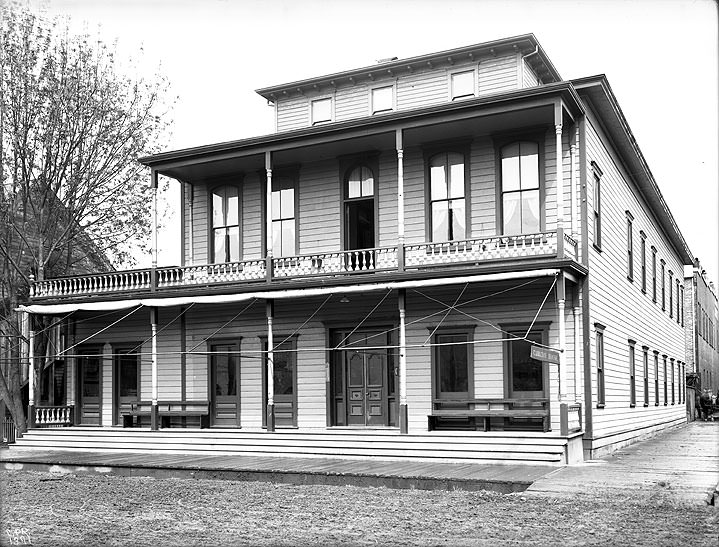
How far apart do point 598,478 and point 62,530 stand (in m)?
9.00

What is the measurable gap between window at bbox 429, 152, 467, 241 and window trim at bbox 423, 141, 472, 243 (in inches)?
1.9

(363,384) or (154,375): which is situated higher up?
(154,375)

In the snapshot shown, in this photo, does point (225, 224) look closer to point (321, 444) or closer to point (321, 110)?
point (321, 110)

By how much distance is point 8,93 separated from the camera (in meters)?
25.6

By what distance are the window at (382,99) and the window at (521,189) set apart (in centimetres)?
544

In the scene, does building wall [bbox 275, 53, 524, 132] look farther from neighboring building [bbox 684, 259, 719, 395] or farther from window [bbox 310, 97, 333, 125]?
neighboring building [bbox 684, 259, 719, 395]

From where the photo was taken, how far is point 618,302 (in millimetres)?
24281

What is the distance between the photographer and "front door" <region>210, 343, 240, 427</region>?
78.7 ft

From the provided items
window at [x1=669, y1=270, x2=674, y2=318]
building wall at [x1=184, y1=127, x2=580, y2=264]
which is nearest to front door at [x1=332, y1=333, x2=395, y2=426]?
building wall at [x1=184, y1=127, x2=580, y2=264]

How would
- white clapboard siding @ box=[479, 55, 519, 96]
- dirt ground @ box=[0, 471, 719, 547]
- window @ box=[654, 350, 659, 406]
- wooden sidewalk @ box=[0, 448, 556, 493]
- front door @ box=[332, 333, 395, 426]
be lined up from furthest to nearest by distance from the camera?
window @ box=[654, 350, 659, 406] < white clapboard siding @ box=[479, 55, 519, 96] < front door @ box=[332, 333, 395, 426] < wooden sidewalk @ box=[0, 448, 556, 493] < dirt ground @ box=[0, 471, 719, 547]

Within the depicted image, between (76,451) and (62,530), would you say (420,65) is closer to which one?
(76,451)

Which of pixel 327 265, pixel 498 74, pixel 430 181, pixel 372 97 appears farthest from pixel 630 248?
pixel 327 265

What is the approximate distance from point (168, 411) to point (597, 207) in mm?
12547

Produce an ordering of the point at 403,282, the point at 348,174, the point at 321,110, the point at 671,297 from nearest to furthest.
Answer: the point at 403,282
the point at 348,174
the point at 321,110
the point at 671,297
